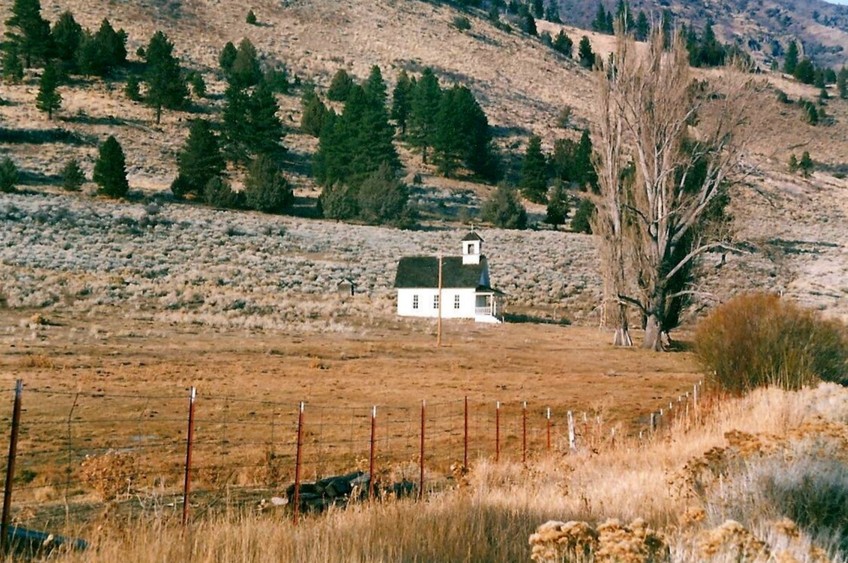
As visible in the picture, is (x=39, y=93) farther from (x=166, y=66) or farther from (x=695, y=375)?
(x=695, y=375)

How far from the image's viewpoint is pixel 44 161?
6450 centimetres

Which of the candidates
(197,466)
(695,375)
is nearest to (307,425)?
(197,466)

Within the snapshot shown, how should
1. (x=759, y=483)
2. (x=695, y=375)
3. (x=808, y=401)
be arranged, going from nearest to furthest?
(x=759, y=483)
(x=808, y=401)
(x=695, y=375)

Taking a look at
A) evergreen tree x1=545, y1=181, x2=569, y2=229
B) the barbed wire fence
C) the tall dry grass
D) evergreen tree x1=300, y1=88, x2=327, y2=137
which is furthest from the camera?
evergreen tree x1=300, y1=88, x2=327, y2=137

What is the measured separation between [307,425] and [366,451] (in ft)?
9.89

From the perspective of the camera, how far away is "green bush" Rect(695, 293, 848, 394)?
15.9 m

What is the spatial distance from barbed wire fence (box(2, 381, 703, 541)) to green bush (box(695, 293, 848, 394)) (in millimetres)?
1400

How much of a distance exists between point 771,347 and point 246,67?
270ft

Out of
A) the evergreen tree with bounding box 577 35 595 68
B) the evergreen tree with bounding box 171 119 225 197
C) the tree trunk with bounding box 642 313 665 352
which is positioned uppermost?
the evergreen tree with bounding box 577 35 595 68

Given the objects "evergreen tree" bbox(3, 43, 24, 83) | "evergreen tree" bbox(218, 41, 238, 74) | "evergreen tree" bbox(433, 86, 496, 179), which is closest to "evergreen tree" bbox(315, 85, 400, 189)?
"evergreen tree" bbox(433, 86, 496, 179)

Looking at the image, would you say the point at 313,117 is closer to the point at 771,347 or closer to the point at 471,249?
the point at 471,249

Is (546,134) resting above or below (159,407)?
above

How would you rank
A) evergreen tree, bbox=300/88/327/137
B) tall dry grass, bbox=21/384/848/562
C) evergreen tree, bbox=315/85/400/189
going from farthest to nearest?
evergreen tree, bbox=300/88/327/137 < evergreen tree, bbox=315/85/400/189 < tall dry grass, bbox=21/384/848/562

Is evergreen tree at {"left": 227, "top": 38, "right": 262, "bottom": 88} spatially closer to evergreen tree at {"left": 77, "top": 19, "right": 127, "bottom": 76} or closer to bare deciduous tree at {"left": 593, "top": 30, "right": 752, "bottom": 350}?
evergreen tree at {"left": 77, "top": 19, "right": 127, "bottom": 76}
